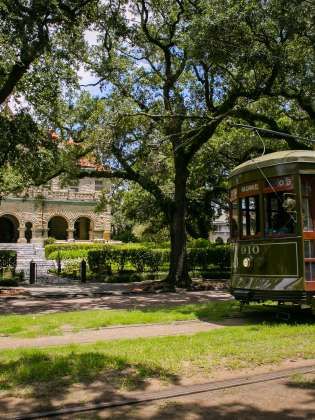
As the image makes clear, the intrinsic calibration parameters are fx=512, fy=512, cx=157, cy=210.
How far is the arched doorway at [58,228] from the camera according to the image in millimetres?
54406

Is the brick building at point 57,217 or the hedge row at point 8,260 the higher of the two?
the brick building at point 57,217

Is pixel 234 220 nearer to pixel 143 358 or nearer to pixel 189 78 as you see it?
pixel 143 358

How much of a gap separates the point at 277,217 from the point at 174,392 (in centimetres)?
610

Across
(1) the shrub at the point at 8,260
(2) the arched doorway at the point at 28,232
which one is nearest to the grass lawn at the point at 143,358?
(1) the shrub at the point at 8,260

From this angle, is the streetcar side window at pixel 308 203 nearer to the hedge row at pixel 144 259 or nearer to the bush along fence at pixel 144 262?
the bush along fence at pixel 144 262

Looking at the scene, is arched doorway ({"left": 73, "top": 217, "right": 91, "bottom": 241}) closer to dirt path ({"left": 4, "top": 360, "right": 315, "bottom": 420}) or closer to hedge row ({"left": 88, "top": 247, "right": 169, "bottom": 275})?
hedge row ({"left": 88, "top": 247, "right": 169, "bottom": 275})

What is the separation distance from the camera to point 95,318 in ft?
38.5

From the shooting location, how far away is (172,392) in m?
5.81

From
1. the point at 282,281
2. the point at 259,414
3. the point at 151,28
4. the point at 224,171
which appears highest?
the point at 151,28

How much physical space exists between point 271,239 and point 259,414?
6.27 meters

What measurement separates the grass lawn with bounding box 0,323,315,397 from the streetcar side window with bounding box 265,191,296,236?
7.92 ft

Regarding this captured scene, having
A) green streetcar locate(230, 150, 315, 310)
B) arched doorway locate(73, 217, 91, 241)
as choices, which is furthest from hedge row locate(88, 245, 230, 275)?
arched doorway locate(73, 217, 91, 241)

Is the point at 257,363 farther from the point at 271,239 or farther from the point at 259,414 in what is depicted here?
the point at 271,239

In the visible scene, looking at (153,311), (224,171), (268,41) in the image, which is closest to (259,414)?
(153,311)
